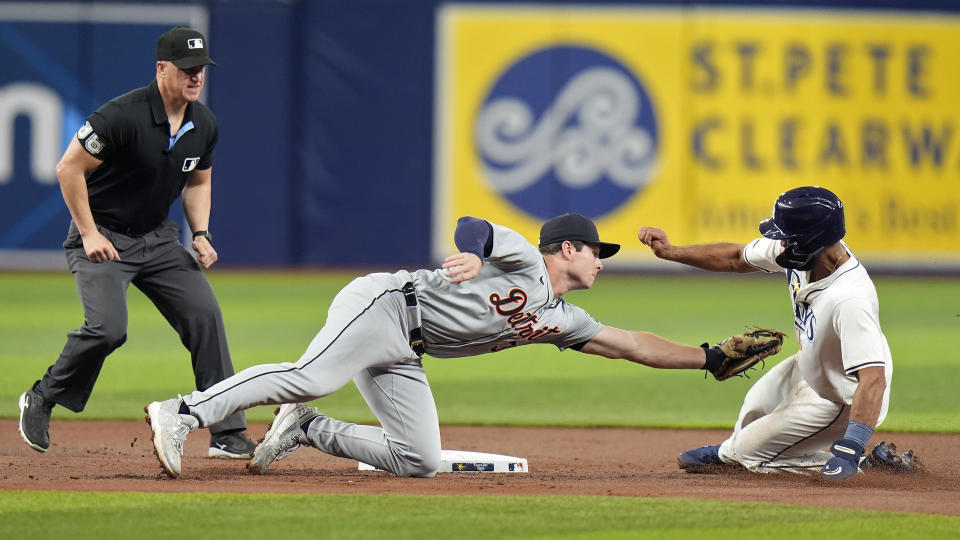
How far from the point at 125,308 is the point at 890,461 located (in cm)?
350

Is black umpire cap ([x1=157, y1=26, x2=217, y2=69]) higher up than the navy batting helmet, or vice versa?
black umpire cap ([x1=157, y1=26, x2=217, y2=69])

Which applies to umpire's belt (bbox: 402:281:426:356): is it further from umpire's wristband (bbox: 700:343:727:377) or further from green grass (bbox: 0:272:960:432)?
green grass (bbox: 0:272:960:432)

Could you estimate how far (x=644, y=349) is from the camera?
5.51 m

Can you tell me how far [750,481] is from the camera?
550cm

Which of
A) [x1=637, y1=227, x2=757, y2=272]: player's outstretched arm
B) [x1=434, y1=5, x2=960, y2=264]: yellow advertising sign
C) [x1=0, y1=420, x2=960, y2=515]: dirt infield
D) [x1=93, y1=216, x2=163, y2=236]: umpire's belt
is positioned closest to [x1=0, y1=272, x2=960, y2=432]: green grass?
[x1=0, y1=420, x2=960, y2=515]: dirt infield

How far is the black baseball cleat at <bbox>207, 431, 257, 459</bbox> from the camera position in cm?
603

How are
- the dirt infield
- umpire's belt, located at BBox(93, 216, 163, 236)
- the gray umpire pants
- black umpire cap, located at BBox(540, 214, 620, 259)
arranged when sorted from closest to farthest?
the dirt infield < black umpire cap, located at BBox(540, 214, 620, 259) < the gray umpire pants < umpire's belt, located at BBox(93, 216, 163, 236)

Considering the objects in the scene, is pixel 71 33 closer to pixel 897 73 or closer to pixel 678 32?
pixel 678 32

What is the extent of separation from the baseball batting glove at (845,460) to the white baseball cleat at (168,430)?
2.51m

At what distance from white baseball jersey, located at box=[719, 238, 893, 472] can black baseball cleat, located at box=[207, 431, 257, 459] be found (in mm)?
2177

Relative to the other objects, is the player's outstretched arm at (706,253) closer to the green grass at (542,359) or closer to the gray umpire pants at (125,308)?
the green grass at (542,359)

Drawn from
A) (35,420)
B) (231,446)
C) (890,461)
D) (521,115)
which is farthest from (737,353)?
(521,115)

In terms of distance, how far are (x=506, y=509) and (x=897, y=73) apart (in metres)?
14.8

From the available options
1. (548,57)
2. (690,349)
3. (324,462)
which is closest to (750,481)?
(690,349)
